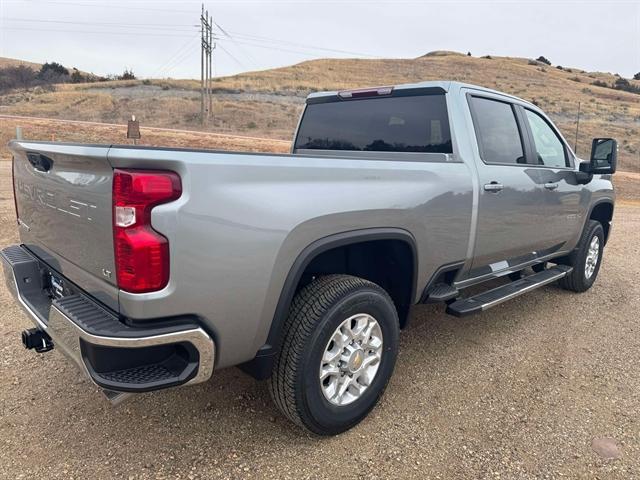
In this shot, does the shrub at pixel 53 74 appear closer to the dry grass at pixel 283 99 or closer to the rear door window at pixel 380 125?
the dry grass at pixel 283 99

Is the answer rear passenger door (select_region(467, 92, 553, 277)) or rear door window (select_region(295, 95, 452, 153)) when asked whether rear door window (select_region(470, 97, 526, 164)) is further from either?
rear door window (select_region(295, 95, 452, 153))

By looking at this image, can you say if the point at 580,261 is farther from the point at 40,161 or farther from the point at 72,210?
the point at 40,161

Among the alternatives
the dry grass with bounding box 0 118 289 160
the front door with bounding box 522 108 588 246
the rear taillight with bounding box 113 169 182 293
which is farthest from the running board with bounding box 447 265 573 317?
the dry grass with bounding box 0 118 289 160

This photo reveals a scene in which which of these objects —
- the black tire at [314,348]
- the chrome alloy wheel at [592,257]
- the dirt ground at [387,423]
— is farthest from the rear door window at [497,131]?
the chrome alloy wheel at [592,257]

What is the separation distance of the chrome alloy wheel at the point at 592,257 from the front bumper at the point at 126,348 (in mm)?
4680

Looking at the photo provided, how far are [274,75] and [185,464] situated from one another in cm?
5865

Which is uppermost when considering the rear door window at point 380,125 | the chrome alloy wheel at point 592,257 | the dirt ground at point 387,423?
the rear door window at point 380,125

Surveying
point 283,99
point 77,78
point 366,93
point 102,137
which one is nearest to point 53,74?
point 77,78

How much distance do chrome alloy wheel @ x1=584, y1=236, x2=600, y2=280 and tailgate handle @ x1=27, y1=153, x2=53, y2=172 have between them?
5.11 metres

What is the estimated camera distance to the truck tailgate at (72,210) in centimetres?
206

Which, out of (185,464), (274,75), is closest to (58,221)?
(185,464)

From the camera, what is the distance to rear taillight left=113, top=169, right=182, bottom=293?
193 centimetres

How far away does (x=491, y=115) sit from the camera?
3.84 m

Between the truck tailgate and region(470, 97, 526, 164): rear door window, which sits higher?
region(470, 97, 526, 164): rear door window
